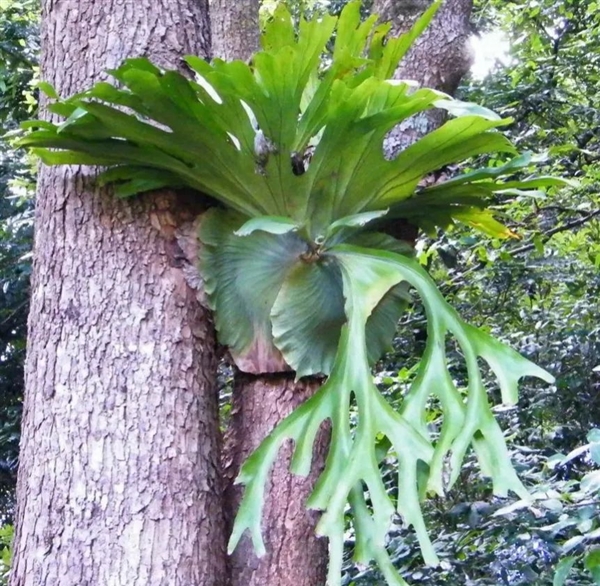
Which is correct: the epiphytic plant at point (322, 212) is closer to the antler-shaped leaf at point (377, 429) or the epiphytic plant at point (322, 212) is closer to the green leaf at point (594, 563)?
the antler-shaped leaf at point (377, 429)

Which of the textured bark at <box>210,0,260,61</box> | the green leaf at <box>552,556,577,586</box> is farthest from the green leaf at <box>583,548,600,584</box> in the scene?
the textured bark at <box>210,0,260,61</box>

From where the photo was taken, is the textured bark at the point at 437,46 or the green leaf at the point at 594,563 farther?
the textured bark at the point at 437,46

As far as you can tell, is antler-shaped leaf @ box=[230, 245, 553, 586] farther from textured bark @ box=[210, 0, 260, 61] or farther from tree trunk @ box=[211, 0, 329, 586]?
textured bark @ box=[210, 0, 260, 61]

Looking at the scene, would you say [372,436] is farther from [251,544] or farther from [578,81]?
[578,81]

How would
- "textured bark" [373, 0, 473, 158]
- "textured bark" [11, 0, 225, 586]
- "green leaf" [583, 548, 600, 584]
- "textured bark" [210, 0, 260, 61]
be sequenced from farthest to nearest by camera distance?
1. "textured bark" [210, 0, 260, 61]
2. "textured bark" [373, 0, 473, 158]
3. "green leaf" [583, 548, 600, 584]
4. "textured bark" [11, 0, 225, 586]

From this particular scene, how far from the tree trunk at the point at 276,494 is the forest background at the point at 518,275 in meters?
0.64

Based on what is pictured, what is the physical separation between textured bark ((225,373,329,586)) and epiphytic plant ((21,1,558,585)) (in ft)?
0.14

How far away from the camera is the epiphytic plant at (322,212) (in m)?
1.01

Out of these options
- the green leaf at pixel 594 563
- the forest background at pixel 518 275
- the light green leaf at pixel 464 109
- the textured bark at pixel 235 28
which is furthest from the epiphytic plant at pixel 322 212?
the textured bark at pixel 235 28

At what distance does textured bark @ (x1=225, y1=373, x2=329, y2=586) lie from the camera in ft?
3.45

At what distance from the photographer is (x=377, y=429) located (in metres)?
1.08

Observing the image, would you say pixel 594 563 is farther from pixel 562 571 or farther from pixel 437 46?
pixel 437 46

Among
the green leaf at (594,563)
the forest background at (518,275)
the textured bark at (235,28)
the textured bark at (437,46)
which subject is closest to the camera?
the green leaf at (594,563)

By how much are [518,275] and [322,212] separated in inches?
95.3
